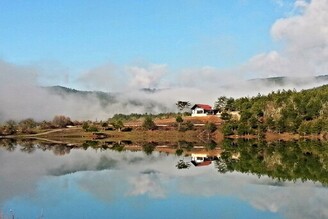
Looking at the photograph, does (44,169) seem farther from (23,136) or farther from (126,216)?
(23,136)

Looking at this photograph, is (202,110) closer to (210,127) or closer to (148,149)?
(210,127)

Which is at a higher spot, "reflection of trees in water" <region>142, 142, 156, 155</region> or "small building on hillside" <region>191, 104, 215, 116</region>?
"small building on hillside" <region>191, 104, 215, 116</region>

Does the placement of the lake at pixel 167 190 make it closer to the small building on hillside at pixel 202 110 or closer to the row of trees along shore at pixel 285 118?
the row of trees along shore at pixel 285 118

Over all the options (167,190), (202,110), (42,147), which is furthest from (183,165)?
(202,110)

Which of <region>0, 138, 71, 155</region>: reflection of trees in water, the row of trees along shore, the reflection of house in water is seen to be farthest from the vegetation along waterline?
the reflection of house in water

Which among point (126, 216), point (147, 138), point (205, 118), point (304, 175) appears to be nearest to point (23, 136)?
point (147, 138)

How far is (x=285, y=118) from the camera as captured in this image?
103 metres

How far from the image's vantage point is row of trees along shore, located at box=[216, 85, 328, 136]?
3893 inches

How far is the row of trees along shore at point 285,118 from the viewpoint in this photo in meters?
98.9

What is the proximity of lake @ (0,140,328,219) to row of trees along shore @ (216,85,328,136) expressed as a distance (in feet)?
166

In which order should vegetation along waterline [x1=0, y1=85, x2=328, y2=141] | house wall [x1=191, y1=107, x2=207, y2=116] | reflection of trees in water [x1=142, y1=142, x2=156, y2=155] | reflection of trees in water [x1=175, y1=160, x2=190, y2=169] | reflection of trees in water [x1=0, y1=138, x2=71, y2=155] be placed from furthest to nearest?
house wall [x1=191, y1=107, x2=207, y2=116] → vegetation along waterline [x1=0, y1=85, x2=328, y2=141] → reflection of trees in water [x1=0, y1=138, x2=71, y2=155] → reflection of trees in water [x1=142, y1=142, x2=156, y2=155] → reflection of trees in water [x1=175, y1=160, x2=190, y2=169]

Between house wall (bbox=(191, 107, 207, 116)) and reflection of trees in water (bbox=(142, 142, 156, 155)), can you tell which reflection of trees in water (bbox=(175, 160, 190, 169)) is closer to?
reflection of trees in water (bbox=(142, 142, 156, 155))

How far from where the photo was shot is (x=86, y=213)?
22.8 metres

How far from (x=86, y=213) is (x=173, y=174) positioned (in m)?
18.2
